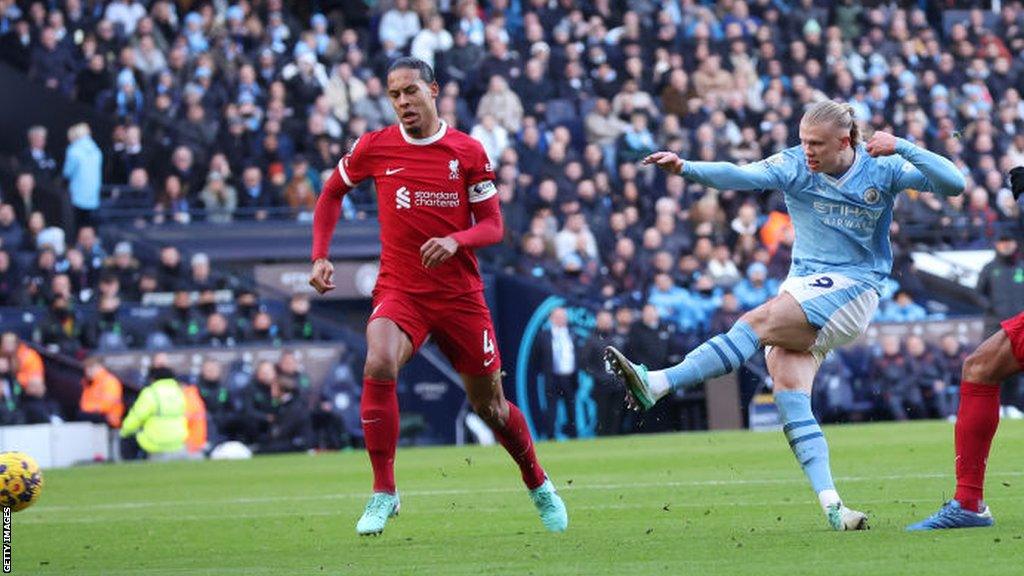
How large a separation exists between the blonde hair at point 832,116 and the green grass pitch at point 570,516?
1.82m

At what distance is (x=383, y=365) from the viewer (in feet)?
33.1

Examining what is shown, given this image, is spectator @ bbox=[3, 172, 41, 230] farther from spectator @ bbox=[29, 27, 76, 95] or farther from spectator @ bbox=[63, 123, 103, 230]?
spectator @ bbox=[29, 27, 76, 95]

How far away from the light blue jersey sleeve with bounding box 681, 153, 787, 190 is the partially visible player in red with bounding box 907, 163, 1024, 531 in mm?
1221

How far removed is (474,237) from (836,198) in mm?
1738

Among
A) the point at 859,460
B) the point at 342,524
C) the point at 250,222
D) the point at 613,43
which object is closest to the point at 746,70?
the point at 613,43

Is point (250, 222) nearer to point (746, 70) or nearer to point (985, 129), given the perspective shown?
point (746, 70)

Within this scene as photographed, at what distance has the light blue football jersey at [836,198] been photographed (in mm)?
9508

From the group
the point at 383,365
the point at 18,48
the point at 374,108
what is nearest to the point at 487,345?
the point at 383,365

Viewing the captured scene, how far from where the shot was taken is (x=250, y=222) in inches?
1025

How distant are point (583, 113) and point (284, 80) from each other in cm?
422

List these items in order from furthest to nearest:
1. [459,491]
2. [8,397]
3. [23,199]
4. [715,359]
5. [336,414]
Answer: [23,199] < [336,414] < [8,397] < [459,491] < [715,359]

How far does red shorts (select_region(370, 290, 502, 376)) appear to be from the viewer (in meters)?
10.3

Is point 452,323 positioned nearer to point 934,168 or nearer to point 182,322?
point 934,168

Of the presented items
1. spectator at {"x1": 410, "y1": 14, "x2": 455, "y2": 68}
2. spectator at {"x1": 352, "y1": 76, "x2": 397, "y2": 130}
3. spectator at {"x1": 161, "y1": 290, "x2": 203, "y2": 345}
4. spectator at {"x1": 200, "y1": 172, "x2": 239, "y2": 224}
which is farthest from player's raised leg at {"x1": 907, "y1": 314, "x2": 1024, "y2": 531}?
spectator at {"x1": 410, "y1": 14, "x2": 455, "y2": 68}
